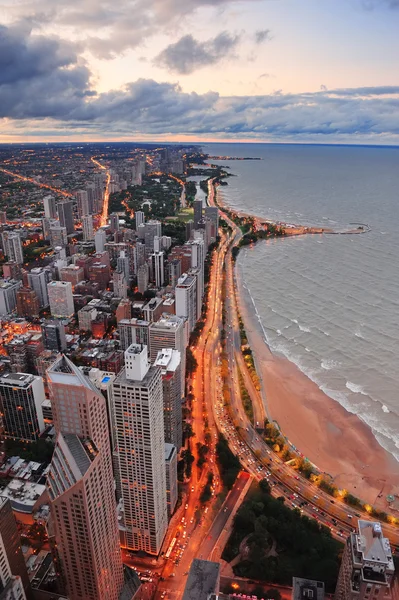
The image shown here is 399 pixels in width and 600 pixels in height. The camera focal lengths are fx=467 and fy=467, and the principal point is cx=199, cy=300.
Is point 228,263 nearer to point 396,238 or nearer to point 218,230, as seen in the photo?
point 218,230

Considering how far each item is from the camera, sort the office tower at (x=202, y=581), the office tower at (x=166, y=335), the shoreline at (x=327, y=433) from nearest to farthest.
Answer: the office tower at (x=202, y=581) → the shoreline at (x=327, y=433) → the office tower at (x=166, y=335)

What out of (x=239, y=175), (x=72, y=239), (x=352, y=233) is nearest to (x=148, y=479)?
(x=72, y=239)

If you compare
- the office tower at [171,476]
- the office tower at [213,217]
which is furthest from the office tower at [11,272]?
the office tower at [171,476]

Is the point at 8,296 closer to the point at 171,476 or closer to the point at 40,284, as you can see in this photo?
the point at 40,284

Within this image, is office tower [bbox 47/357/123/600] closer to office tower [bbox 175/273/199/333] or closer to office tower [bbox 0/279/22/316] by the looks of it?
office tower [bbox 175/273/199/333]

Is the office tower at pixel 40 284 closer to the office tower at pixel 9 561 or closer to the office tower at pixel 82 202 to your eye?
the office tower at pixel 9 561

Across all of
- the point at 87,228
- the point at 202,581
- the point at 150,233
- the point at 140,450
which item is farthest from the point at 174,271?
the point at 202,581

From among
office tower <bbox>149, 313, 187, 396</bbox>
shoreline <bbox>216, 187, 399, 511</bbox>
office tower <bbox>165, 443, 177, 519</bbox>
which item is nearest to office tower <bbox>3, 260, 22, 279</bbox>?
office tower <bbox>149, 313, 187, 396</bbox>
